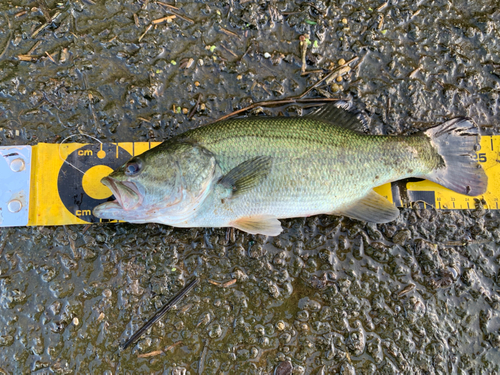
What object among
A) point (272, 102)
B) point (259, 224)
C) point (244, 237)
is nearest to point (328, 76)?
point (272, 102)

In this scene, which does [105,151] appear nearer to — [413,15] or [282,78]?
[282,78]

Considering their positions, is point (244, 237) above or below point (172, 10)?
below

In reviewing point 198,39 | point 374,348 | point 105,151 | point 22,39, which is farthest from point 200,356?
point 22,39

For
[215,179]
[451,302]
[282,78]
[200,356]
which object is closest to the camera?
[215,179]

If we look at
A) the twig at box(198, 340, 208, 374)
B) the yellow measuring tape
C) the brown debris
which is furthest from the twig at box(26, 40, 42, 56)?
the twig at box(198, 340, 208, 374)


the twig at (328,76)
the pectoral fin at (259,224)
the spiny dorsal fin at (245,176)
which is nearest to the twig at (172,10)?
the twig at (328,76)

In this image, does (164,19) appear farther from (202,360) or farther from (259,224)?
(202,360)
